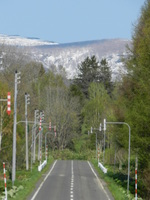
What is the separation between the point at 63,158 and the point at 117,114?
42829 millimetres

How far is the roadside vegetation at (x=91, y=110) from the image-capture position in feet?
157

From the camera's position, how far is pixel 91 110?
128 meters

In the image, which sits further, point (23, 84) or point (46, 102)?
point (46, 102)

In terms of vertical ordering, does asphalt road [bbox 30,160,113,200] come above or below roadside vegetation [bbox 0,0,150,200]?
below

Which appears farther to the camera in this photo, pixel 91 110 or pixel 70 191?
pixel 91 110

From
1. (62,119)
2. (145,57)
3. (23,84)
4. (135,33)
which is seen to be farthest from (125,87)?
(62,119)

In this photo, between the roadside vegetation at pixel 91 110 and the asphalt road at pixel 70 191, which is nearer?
the asphalt road at pixel 70 191

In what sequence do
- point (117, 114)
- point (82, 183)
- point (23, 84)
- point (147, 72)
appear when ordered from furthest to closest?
point (23, 84) < point (117, 114) < point (82, 183) < point (147, 72)

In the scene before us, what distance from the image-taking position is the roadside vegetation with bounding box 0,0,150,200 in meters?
47.9

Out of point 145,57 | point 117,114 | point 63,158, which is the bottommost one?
point 63,158

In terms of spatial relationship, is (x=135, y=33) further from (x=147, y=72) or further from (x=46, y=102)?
(x=46, y=102)

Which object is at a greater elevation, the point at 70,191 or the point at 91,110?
the point at 91,110

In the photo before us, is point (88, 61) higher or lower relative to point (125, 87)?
higher

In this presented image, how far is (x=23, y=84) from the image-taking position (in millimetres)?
83875
